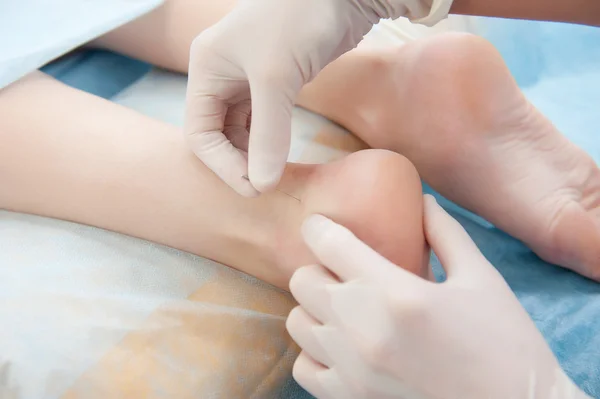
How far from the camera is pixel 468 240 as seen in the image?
25.3 inches

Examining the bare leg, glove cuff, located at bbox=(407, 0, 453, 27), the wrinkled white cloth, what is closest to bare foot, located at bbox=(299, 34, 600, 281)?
glove cuff, located at bbox=(407, 0, 453, 27)

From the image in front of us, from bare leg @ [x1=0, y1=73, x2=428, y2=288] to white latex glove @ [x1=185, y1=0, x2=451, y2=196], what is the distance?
42 millimetres

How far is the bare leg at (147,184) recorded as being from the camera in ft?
2.22

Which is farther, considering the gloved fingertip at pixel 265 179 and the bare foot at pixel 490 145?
the bare foot at pixel 490 145

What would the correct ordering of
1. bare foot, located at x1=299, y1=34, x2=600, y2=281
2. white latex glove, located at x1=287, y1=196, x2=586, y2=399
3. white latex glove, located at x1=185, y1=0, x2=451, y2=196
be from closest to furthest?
white latex glove, located at x1=287, y1=196, x2=586, y2=399, white latex glove, located at x1=185, y1=0, x2=451, y2=196, bare foot, located at x1=299, y1=34, x2=600, y2=281

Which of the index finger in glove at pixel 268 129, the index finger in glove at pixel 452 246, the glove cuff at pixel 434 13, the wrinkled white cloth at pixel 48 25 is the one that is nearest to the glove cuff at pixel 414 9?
the glove cuff at pixel 434 13

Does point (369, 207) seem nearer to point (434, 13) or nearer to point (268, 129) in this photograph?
point (268, 129)

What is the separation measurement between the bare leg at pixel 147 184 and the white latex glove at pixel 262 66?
0.04 metres

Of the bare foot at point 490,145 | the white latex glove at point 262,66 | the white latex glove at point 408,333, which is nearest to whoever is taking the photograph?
the white latex glove at point 408,333

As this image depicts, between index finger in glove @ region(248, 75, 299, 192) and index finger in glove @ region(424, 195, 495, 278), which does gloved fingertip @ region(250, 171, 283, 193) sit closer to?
index finger in glove @ region(248, 75, 299, 192)

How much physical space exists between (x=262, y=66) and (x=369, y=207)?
0.68ft

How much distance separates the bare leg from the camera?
2.22 ft

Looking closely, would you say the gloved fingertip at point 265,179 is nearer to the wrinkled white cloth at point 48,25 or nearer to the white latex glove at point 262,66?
the white latex glove at point 262,66

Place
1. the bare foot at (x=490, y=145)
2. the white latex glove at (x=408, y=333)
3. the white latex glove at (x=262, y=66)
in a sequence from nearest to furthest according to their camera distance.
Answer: the white latex glove at (x=408, y=333), the white latex glove at (x=262, y=66), the bare foot at (x=490, y=145)
